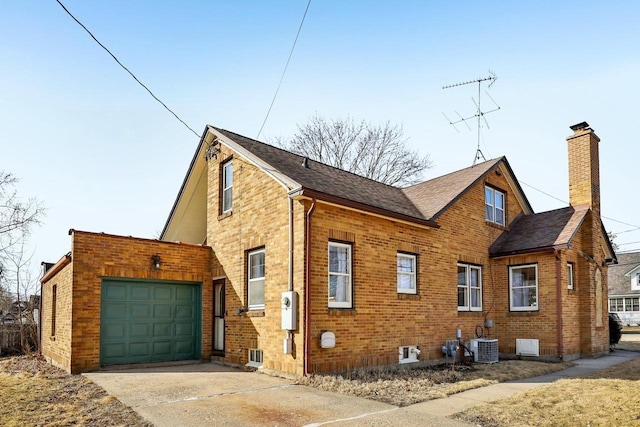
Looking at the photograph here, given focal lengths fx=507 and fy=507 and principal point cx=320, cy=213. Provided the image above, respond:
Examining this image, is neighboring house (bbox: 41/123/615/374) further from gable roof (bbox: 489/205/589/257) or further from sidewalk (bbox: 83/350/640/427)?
sidewalk (bbox: 83/350/640/427)

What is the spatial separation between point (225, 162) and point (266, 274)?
14.0 feet

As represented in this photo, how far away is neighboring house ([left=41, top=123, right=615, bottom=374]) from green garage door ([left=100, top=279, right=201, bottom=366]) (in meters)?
0.03

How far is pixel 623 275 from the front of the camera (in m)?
46.3

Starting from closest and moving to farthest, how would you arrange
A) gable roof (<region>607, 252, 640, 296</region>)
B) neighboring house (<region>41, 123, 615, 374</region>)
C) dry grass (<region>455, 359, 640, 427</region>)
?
1. dry grass (<region>455, 359, 640, 427</region>)
2. neighboring house (<region>41, 123, 615, 374</region>)
3. gable roof (<region>607, 252, 640, 296</region>)

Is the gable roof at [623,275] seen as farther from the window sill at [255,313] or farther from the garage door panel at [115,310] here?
the garage door panel at [115,310]

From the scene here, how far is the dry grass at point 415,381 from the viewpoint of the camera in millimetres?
9055

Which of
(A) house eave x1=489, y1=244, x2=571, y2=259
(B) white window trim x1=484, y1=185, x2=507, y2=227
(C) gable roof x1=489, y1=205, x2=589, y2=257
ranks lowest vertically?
(A) house eave x1=489, y1=244, x2=571, y2=259

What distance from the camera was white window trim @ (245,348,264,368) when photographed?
11.9 meters

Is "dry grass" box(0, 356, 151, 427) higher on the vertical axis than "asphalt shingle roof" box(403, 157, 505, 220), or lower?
lower

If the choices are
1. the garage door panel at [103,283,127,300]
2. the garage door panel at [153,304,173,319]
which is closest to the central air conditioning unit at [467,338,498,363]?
the garage door panel at [153,304,173,319]

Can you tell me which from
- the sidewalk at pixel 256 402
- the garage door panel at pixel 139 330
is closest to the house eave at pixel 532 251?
the sidewalk at pixel 256 402

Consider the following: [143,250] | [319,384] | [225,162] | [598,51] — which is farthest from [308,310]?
[598,51]

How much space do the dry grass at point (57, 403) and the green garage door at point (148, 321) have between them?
1.40 metres

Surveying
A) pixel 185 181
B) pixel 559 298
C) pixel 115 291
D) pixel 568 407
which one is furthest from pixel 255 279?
pixel 559 298
